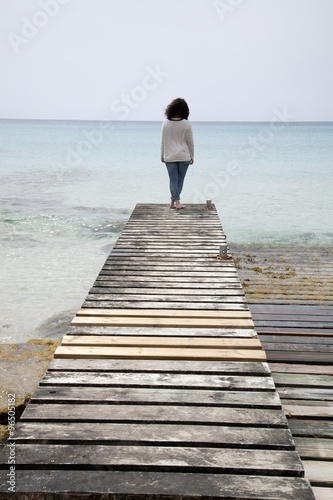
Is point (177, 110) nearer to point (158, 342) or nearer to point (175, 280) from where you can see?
point (175, 280)

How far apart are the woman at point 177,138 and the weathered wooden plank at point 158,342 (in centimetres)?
461

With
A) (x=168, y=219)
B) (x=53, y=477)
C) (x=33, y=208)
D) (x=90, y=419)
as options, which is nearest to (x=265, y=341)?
(x=90, y=419)

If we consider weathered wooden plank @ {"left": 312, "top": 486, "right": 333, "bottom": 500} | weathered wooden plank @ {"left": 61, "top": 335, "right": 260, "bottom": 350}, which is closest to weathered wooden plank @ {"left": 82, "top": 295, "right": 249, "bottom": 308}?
weathered wooden plank @ {"left": 61, "top": 335, "right": 260, "bottom": 350}

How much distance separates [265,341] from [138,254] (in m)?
2.16

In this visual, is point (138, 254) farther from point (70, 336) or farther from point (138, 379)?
point (138, 379)

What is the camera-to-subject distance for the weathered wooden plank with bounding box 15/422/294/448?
2.12m

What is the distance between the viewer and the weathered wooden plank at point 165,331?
129 inches

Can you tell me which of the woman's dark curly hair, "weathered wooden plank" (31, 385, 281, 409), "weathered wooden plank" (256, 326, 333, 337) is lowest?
"weathered wooden plank" (256, 326, 333, 337)

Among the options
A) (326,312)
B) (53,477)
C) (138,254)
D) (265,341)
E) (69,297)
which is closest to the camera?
(53,477)

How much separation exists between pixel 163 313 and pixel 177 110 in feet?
14.4

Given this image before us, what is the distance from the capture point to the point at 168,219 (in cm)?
762

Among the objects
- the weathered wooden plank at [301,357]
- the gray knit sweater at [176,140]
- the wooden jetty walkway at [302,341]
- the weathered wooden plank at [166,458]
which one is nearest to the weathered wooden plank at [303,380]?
the wooden jetty walkway at [302,341]

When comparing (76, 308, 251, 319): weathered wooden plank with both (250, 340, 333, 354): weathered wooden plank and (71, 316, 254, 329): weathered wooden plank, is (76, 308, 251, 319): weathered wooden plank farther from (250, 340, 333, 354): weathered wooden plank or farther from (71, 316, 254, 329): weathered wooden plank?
(250, 340, 333, 354): weathered wooden plank

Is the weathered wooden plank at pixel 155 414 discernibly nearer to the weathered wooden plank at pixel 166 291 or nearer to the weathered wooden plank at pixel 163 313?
the weathered wooden plank at pixel 163 313
